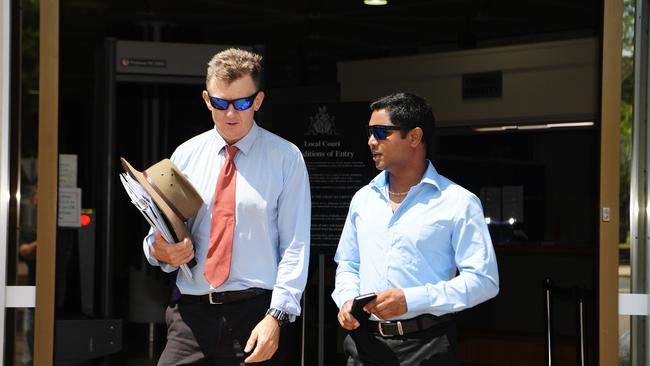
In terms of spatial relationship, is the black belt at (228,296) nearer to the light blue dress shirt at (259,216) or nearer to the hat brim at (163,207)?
the light blue dress shirt at (259,216)

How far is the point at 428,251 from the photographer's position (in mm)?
3367

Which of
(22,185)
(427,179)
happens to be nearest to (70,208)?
(22,185)

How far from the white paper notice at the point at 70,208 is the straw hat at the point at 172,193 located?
16.4ft

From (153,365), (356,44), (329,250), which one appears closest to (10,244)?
(329,250)

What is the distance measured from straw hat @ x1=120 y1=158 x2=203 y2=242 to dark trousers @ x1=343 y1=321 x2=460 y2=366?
28.5 inches

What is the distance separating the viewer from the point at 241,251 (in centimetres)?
339

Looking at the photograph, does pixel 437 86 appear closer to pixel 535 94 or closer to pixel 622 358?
pixel 535 94

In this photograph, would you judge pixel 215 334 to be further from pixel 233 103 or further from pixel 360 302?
pixel 233 103

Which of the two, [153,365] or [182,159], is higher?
[182,159]

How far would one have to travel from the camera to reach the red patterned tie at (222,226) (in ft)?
11.0

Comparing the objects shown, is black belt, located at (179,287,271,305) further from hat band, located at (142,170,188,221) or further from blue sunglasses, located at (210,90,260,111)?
blue sunglasses, located at (210,90,260,111)

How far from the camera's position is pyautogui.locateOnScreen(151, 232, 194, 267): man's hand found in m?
3.27

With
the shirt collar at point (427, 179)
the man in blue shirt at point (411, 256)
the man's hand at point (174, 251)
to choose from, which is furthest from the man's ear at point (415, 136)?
the man's hand at point (174, 251)

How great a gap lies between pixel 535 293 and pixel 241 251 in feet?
21.9
